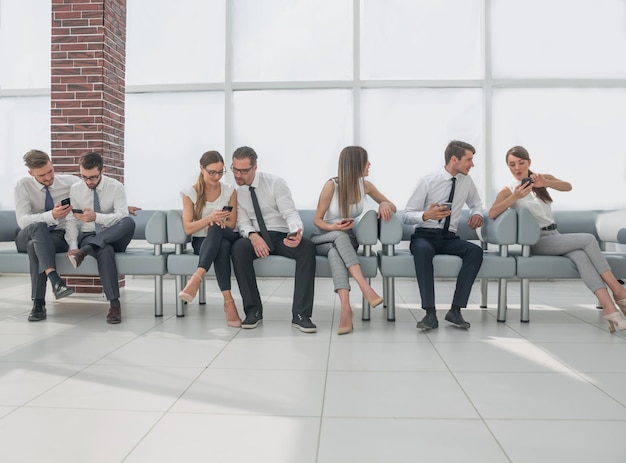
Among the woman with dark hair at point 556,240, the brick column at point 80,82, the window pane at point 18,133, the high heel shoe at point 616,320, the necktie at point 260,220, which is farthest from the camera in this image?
the window pane at point 18,133

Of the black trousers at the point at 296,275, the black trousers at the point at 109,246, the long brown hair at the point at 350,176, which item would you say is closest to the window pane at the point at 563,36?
the long brown hair at the point at 350,176

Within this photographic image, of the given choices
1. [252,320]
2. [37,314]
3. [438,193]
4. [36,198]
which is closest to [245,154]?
[252,320]

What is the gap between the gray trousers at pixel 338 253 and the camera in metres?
3.32

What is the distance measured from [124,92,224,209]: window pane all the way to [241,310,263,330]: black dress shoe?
3233 millimetres

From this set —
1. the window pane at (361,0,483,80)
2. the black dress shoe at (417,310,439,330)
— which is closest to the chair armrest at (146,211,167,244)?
the black dress shoe at (417,310,439,330)

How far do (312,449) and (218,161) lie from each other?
7.45 feet

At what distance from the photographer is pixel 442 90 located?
614 cm

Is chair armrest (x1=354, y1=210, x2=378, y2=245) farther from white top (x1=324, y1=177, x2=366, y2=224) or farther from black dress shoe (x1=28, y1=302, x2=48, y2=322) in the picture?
black dress shoe (x1=28, y1=302, x2=48, y2=322)

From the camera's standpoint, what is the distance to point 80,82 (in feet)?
15.0

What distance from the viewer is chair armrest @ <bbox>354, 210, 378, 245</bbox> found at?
3443 millimetres

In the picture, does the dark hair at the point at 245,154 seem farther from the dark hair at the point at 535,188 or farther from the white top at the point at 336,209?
the dark hair at the point at 535,188

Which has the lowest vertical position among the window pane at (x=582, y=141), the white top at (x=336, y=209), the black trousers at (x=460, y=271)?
the black trousers at (x=460, y=271)

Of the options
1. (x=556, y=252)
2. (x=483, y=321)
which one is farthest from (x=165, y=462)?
(x=556, y=252)

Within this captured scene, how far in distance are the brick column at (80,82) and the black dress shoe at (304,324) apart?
6.85 ft
